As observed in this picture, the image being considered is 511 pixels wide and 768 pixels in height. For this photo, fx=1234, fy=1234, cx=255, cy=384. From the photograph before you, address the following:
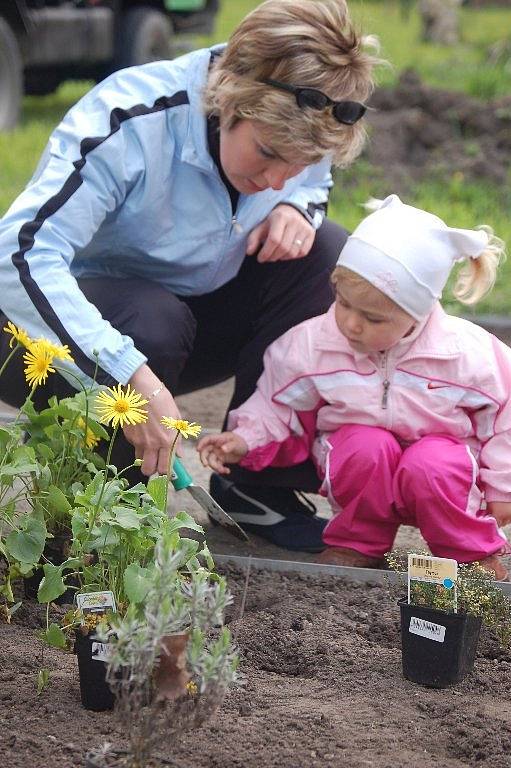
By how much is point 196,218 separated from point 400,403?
0.68 m

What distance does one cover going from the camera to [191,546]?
1.95 meters

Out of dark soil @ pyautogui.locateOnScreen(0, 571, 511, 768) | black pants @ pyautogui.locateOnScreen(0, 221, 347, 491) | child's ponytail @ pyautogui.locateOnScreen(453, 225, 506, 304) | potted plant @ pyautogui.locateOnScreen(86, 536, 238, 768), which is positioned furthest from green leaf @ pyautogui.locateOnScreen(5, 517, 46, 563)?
child's ponytail @ pyautogui.locateOnScreen(453, 225, 506, 304)

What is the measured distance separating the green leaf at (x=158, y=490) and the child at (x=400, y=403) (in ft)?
2.72

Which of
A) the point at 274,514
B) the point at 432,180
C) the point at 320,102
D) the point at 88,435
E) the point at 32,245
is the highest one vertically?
the point at 320,102

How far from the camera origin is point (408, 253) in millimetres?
2812

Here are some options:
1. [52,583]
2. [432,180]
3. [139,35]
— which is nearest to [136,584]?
[52,583]

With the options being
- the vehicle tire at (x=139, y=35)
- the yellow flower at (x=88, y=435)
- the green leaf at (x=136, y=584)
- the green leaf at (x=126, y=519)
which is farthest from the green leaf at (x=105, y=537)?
the vehicle tire at (x=139, y=35)

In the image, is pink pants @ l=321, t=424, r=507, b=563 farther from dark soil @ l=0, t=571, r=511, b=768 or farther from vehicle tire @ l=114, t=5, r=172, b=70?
vehicle tire @ l=114, t=5, r=172, b=70

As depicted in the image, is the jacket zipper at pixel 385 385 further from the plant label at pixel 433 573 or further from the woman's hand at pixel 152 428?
the plant label at pixel 433 573

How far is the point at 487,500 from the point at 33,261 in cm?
120

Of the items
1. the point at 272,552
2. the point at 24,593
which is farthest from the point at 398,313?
the point at 24,593

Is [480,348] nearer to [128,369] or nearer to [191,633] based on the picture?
[128,369]

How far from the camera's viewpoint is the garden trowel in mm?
2660

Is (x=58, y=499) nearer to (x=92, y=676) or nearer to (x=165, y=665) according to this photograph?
(x=92, y=676)
